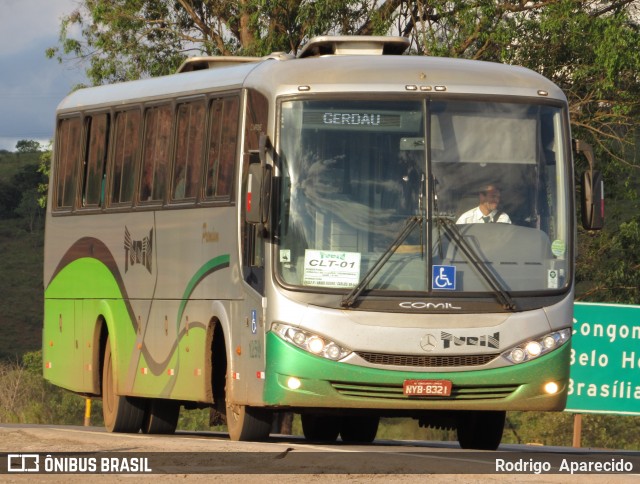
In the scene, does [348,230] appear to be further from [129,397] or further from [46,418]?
[46,418]

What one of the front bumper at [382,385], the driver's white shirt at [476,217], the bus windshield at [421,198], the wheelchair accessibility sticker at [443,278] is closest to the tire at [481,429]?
the front bumper at [382,385]

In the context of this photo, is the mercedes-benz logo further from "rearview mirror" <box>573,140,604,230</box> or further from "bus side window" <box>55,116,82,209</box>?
"bus side window" <box>55,116,82,209</box>

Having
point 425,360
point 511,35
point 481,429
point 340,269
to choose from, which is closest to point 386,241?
point 340,269

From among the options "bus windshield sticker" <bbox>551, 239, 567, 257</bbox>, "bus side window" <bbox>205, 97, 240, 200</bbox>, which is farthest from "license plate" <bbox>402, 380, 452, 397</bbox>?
"bus side window" <bbox>205, 97, 240, 200</bbox>

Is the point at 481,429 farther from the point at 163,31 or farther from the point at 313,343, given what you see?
the point at 163,31

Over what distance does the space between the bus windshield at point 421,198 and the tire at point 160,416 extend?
5342 millimetres

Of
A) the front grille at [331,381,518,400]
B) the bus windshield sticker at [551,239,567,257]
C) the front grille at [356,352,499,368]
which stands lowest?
the front grille at [331,381,518,400]

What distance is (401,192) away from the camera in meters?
13.6

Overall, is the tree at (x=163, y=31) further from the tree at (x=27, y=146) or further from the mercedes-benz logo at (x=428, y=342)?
the tree at (x=27, y=146)

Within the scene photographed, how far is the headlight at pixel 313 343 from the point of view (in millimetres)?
13305

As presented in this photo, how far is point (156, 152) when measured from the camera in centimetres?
1702

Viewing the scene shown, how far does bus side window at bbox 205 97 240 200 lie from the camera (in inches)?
585

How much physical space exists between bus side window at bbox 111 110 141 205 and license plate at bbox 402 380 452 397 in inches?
206

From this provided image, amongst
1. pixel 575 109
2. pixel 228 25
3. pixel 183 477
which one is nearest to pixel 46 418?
pixel 228 25
